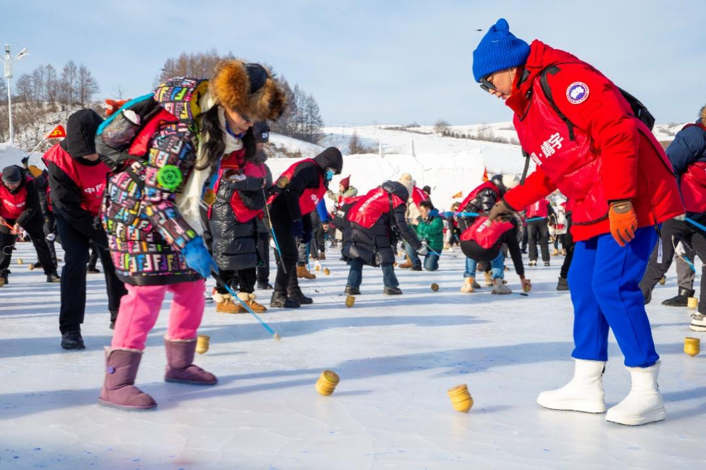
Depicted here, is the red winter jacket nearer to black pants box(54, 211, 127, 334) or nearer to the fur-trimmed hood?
the fur-trimmed hood

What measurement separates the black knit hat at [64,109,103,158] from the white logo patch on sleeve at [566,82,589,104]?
3173 mm

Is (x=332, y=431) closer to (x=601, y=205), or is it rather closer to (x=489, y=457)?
(x=489, y=457)

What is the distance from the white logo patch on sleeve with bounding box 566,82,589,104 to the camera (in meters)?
2.97

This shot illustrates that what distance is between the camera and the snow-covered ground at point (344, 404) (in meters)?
2.62

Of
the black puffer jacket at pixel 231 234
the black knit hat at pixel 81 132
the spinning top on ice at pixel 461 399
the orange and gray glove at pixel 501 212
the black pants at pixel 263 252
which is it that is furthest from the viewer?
the black pants at pixel 263 252

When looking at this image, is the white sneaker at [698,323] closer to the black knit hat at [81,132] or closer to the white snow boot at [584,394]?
the white snow boot at [584,394]

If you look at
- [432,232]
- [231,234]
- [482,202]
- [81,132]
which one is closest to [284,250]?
[231,234]

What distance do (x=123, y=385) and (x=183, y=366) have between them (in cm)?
52

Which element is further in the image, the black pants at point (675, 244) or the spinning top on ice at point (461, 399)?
the black pants at point (675, 244)

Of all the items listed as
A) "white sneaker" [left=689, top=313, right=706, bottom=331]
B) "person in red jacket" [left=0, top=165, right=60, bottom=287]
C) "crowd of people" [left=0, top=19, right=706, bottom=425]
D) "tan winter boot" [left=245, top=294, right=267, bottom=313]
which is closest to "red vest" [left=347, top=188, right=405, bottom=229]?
"tan winter boot" [left=245, top=294, right=267, bottom=313]

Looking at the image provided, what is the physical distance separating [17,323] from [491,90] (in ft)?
16.1

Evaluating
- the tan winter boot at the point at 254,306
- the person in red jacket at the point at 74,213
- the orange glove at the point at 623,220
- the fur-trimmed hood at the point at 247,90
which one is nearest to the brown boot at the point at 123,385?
the fur-trimmed hood at the point at 247,90

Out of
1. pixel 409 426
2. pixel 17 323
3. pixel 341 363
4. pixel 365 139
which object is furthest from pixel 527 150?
pixel 365 139

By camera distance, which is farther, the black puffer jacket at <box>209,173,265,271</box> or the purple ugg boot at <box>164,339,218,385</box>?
the black puffer jacket at <box>209,173,265,271</box>
